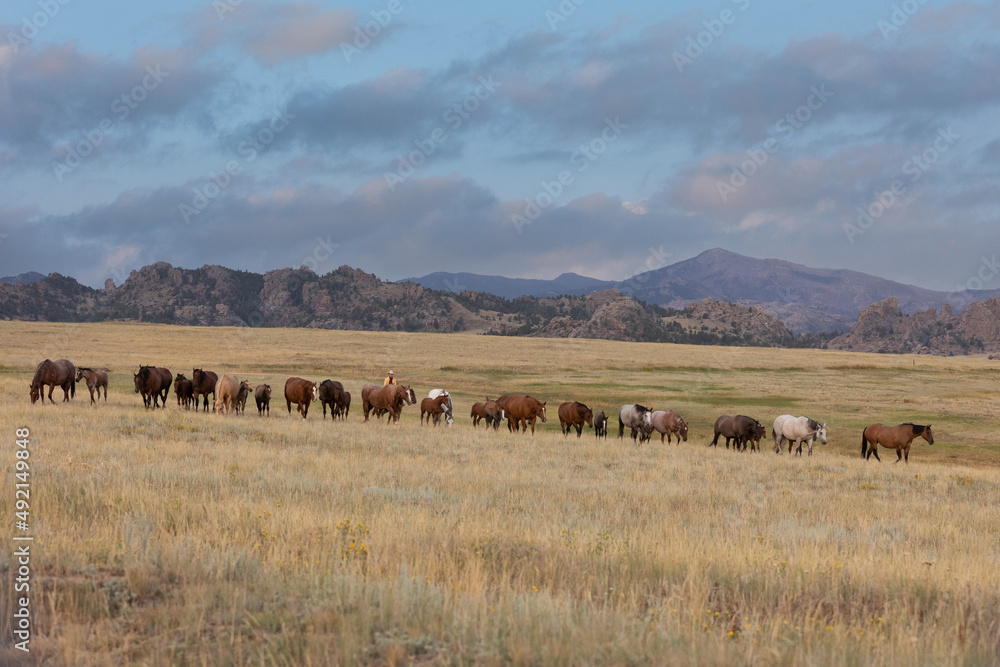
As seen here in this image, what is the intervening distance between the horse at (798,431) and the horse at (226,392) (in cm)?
2133

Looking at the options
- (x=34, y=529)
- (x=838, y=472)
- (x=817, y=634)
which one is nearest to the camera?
(x=817, y=634)

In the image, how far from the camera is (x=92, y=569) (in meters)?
5.69

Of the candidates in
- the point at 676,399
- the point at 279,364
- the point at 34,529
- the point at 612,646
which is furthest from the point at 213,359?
the point at 612,646

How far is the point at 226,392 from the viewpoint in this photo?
27.2 meters

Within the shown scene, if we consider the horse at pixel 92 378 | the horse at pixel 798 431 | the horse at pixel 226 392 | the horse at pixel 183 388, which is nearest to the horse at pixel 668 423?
the horse at pixel 798 431

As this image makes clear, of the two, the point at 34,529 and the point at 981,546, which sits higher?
A: the point at 34,529

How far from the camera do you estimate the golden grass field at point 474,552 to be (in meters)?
4.55

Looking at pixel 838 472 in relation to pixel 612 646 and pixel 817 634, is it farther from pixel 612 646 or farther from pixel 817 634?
pixel 612 646

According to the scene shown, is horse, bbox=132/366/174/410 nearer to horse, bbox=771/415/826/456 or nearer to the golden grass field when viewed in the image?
the golden grass field

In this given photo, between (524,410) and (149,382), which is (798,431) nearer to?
(524,410)

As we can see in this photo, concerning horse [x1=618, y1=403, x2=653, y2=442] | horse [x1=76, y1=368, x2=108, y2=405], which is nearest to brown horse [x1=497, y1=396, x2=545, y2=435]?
horse [x1=618, y1=403, x2=653, y2=442]

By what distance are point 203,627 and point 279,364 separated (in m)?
62.9

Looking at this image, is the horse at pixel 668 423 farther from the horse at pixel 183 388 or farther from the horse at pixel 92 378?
the horse at pixel 92 378

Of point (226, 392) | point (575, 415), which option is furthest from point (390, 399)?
point (575, 415)
